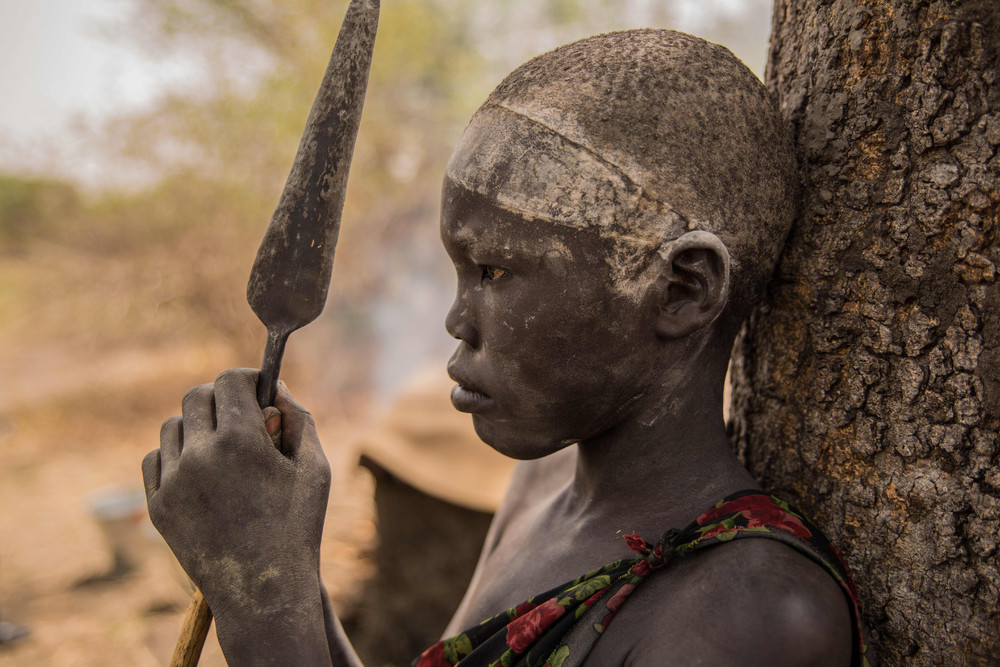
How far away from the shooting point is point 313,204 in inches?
50.6

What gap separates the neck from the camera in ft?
4.38

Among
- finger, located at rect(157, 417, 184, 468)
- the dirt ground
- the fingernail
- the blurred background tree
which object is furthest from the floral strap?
the blurred background tree

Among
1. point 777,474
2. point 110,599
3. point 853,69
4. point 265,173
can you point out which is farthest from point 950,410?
point 265,173

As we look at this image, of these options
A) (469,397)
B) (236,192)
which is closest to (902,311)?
(469,397)

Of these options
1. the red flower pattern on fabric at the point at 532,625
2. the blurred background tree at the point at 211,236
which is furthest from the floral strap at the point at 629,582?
the blurred background tree at the point at 211,236

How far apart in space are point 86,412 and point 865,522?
354 inches

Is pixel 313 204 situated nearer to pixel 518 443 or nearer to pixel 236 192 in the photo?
pixel 518 443

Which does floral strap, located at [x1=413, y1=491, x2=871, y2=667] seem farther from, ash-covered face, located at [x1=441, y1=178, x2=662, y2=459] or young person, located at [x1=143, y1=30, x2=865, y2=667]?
ash-covered face, located at [x1=441, y1=178, x2=662, y2=459]

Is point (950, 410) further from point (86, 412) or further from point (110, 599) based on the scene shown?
point (86, 412)

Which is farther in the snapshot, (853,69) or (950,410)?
(853,69)

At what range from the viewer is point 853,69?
132cm

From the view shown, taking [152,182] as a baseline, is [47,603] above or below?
below

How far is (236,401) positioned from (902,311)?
1.11m

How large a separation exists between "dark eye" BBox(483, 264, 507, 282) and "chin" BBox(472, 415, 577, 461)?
0.26 metres
